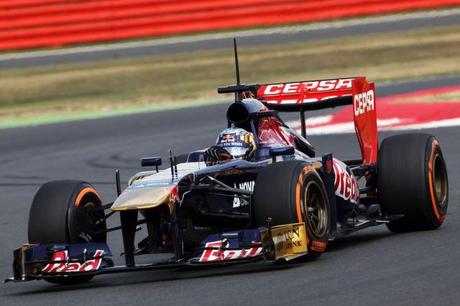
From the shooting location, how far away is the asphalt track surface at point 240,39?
30.7 meters

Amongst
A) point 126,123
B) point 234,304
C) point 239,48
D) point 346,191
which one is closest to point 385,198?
point 346,191

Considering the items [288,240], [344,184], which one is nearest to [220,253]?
[288,240]

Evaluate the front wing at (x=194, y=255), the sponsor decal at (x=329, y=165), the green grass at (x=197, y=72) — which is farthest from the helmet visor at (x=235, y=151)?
the green grass at (x=197, y=72)

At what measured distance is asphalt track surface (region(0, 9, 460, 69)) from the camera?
30719 mm

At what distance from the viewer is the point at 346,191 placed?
9.90 m

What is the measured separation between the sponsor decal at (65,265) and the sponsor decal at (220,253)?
2.40 feet

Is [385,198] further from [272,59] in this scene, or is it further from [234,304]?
[272,59]

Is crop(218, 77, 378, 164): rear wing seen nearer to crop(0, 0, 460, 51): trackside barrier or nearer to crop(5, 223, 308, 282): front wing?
crop(5, 223, 308, 282): front wing

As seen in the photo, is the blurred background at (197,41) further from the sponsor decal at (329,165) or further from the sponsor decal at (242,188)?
the sponsor decal at (242,188)

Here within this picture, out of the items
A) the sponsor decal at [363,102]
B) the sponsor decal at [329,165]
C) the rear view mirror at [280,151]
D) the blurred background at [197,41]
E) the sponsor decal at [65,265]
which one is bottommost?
the sponsor decal at [65,265]

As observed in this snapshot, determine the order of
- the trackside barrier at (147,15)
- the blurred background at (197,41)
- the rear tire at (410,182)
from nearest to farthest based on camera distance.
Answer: the rear tire at (410,182) < the blurred background at (197,41) < the trackside barrier at (147,15)

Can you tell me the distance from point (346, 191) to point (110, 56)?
21.2 metres

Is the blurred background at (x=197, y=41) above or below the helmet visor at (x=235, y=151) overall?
above

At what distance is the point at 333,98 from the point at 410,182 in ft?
4.18
